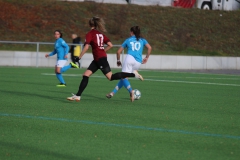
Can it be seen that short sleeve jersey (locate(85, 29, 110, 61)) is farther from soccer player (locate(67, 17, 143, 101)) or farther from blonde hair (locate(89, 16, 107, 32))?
blonde hair (locate(89, 16, 107, 32))

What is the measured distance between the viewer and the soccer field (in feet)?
26.5

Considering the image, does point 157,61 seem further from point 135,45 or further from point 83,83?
point 83,83

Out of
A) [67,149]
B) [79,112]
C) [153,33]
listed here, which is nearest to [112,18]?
[153,33]

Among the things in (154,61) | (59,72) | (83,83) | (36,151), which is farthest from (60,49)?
(154,61)

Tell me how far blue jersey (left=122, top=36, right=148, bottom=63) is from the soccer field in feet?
3.58

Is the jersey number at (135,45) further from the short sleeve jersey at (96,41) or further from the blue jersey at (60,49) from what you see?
the blue jersey at (60,49)

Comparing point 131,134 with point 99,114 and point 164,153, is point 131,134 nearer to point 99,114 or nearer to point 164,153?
point 164,153

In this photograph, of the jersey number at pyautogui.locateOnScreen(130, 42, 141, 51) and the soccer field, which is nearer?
the soccer field

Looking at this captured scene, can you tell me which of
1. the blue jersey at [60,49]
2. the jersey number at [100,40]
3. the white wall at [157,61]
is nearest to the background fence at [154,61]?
the white wall at [157,61]

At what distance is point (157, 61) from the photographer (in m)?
39.8

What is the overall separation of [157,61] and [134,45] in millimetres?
23777

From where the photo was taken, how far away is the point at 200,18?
179 ft

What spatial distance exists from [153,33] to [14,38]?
39.5ft

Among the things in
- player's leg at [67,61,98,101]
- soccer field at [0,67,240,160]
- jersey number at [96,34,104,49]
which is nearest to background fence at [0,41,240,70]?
soccer field at [0,67,240,160]
